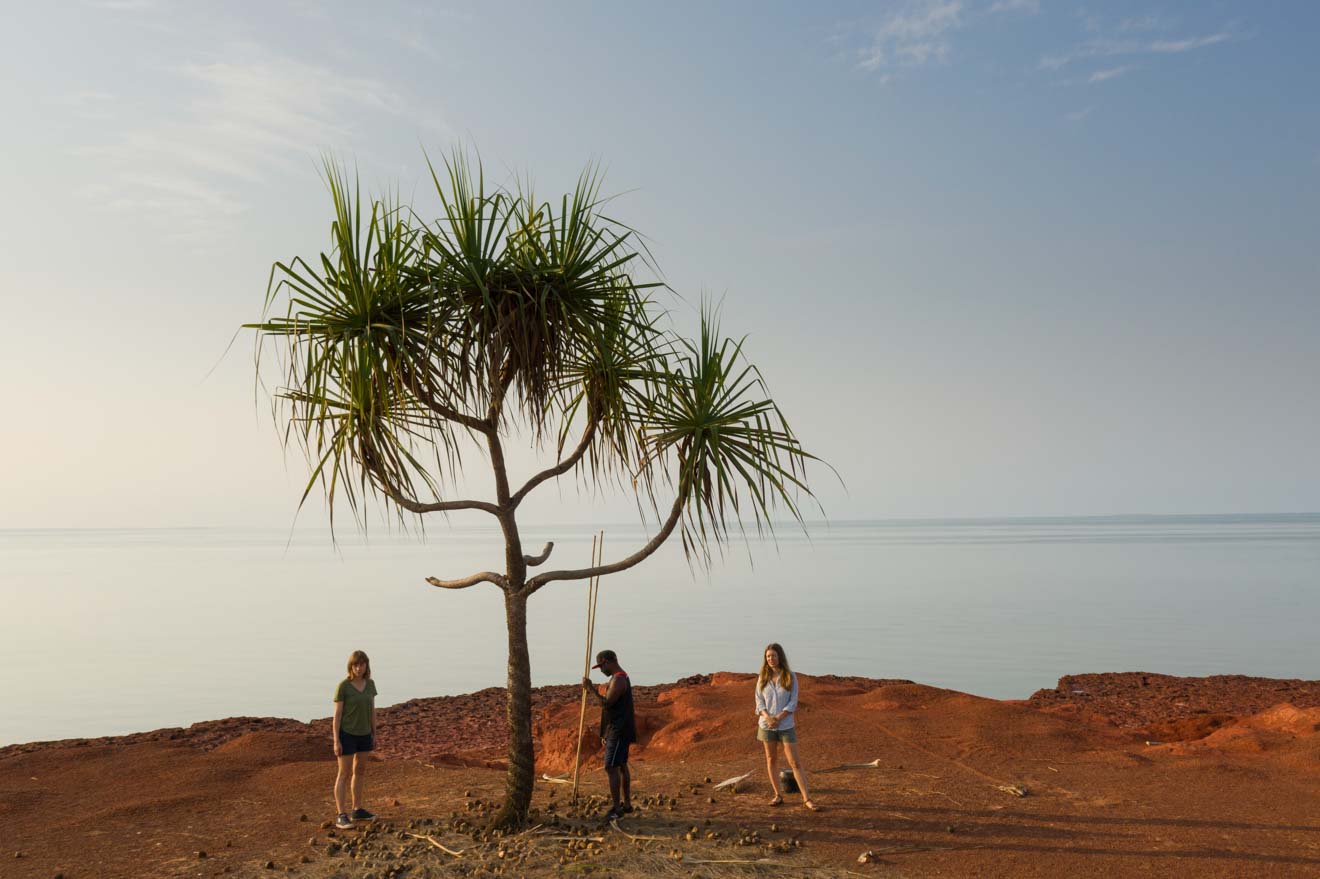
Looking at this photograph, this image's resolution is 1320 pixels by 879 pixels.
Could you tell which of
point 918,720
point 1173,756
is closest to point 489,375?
point 918,720

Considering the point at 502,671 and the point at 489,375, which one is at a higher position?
the point at 489,375

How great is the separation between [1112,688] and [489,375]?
14.8 meters

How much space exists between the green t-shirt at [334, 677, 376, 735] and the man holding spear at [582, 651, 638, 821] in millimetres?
2005

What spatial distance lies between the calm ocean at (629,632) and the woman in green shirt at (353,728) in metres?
3.79

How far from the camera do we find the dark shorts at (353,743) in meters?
8.73

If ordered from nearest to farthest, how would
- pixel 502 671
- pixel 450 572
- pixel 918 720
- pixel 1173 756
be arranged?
pixel 1173 756
pixel 918 720
pixel 502 671
pixel 450 572

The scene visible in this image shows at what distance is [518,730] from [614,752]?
873 mm

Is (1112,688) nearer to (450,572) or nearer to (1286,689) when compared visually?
(1286,689)

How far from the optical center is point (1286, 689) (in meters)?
17.9

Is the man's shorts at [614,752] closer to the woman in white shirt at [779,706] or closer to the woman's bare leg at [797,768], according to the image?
the woman in white shirt at [779,706]

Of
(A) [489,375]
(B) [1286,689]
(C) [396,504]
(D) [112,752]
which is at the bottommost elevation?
(B) [1286,689]

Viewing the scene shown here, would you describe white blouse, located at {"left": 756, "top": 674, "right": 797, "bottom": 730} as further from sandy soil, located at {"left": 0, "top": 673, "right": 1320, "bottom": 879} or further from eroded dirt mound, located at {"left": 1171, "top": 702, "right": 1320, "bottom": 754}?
eroded dirt mound, located at {"left": 1171, "top": 702, "right": 1320, "bottom": 754}

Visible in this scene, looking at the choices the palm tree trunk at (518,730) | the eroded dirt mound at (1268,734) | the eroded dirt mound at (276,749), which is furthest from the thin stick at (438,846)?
the eroded dirt mound at (1268,734)

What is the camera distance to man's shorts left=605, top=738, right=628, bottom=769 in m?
8.62
